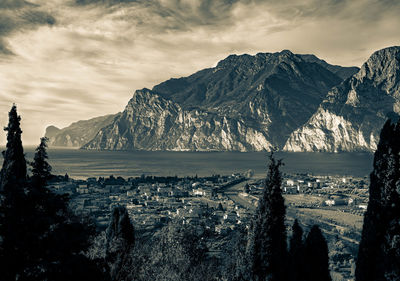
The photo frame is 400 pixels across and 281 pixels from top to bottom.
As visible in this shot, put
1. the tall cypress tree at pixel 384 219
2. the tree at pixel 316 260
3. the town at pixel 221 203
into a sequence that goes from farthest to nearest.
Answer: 1. the town at pixel 221 203
2. the tree at pixel 316 260
3. the tall cypress tree at pixel 384 219

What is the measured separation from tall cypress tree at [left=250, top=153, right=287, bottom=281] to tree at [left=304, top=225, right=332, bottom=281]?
5.20 m

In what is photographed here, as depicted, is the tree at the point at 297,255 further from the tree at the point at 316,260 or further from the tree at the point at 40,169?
the tree at the point at 40,169

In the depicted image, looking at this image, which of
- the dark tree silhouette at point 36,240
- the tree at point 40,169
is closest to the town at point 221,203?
the tree at point 40,169

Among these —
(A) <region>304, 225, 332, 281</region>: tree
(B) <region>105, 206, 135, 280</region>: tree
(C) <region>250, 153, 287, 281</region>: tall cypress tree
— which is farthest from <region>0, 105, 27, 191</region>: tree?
(A) <region>304, 225, 332, 281</region>: tree

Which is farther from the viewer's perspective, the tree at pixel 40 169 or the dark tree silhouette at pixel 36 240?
the tree at pixel 40 169

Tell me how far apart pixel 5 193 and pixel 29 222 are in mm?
821

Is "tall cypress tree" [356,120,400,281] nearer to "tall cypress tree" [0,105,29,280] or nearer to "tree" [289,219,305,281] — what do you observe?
"tree" [289,219,305,281]

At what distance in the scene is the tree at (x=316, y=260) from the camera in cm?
1577

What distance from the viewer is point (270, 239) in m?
11.5

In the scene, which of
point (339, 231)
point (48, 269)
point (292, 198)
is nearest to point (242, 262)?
point (48, 269)

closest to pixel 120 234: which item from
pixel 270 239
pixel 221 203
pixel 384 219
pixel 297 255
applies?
pixel 297 255

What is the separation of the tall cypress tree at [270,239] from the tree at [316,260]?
5196mm

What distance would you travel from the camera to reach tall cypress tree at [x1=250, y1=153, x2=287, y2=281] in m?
11.5

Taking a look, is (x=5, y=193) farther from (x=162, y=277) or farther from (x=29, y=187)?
(x=162, y=277)
